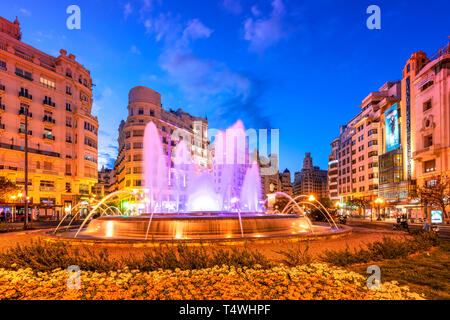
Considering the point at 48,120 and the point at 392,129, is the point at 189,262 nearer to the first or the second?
the point at 48,120

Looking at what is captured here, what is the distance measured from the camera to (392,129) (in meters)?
62.8

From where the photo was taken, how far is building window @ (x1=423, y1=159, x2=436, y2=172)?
48406 mm

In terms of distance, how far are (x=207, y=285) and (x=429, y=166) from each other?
58006mm

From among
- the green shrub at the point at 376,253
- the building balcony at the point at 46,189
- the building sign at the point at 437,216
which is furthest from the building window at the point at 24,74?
the building sign at the point at 437,216

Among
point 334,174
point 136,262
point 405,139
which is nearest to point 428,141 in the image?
point 405,139

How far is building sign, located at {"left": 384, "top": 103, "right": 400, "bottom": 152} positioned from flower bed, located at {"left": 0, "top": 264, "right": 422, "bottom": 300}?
65.3 metres

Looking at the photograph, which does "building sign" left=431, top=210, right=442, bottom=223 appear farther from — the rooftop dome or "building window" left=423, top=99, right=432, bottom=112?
the rooftop dome

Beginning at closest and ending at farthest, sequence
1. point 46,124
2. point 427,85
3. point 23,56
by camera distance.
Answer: point 23,56, point 46,124, point 427,85

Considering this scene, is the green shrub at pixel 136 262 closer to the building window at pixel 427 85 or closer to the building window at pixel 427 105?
the building window at pixel 427 105

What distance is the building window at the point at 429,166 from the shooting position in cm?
4841

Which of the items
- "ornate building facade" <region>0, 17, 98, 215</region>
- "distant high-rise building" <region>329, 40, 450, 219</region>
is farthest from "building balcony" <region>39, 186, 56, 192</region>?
"distant high-rise building" <region>329, 40, 450, 219</region>
